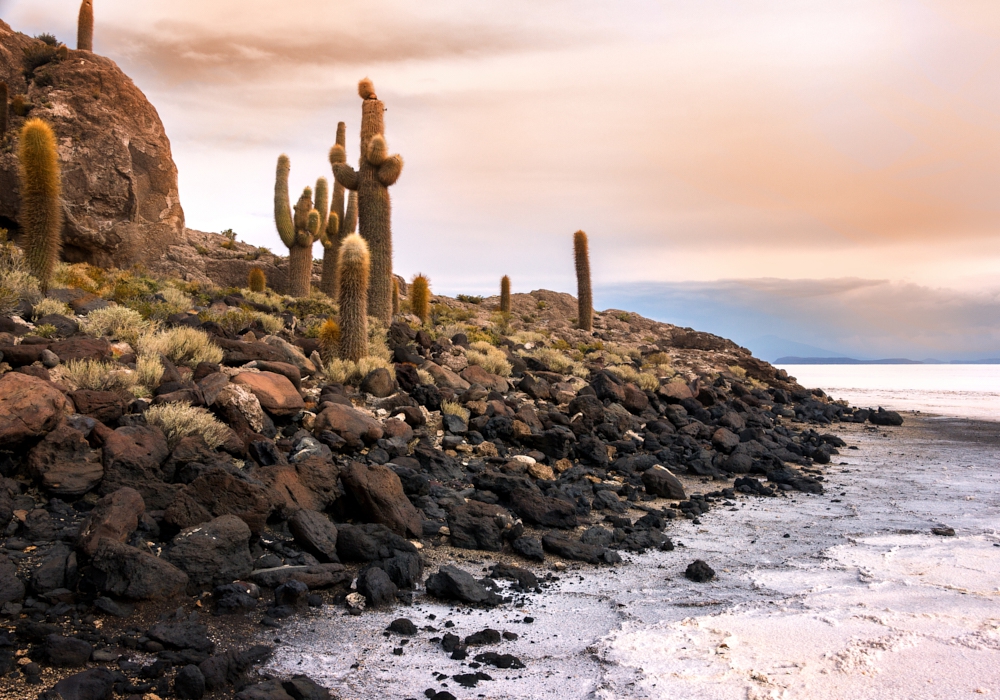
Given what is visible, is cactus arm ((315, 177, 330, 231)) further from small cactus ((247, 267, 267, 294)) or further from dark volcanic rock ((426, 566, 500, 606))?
dark volcanic rock ((426, 566, 500, 606))

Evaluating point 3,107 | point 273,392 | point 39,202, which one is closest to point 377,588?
point 273,392

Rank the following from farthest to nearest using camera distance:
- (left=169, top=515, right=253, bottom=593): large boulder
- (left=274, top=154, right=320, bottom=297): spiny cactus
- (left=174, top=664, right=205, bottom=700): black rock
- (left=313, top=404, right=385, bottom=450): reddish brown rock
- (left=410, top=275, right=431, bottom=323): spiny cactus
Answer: (left=274, top=154, right=320, bottom=297): spiny cactus, (left=410, top=275, right=431, bottom=323): spiny cactus, (left=313, top=404, right=385, bottom=450): reddish brown rock, (left=169, top=515, right=253, bottom=593): large boulder, (left=174, top=664, right=205, bottom=700): black rock

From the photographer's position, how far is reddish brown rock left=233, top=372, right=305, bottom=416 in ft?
30.1

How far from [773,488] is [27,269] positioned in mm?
14580

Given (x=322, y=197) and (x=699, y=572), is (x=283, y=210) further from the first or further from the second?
(x=699, y=572)

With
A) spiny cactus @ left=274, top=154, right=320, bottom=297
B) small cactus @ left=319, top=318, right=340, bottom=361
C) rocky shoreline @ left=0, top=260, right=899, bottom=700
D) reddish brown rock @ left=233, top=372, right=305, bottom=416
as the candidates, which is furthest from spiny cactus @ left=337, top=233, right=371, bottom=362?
spiny cactus @ left=274, top=154, right=320, bottom=297

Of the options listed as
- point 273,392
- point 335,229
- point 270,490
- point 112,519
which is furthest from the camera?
point 335,229

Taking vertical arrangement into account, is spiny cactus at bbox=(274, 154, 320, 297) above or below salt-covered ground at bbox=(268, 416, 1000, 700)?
above

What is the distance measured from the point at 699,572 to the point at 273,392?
20.7 feet

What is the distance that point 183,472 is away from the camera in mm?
6871

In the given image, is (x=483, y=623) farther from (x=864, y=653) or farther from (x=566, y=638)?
(x=864, y=653)

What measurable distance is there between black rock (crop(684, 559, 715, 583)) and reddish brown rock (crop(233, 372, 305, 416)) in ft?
19.3

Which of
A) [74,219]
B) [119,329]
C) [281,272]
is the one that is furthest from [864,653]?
[281,272]

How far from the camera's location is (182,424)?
24.6 ft
